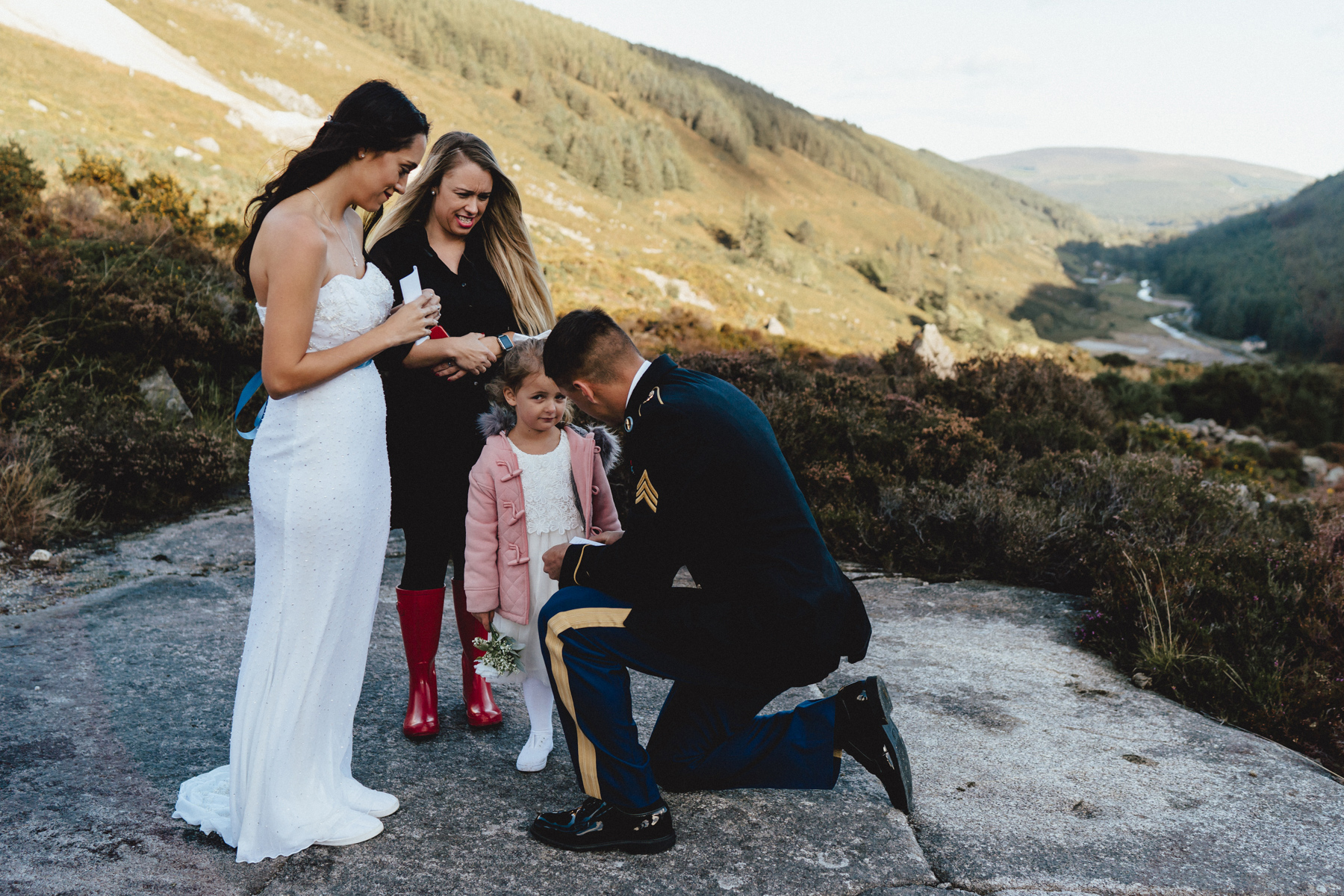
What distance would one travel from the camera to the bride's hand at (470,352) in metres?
2.95

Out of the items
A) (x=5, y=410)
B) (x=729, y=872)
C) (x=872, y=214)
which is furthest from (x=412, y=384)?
(x=872, y=214)

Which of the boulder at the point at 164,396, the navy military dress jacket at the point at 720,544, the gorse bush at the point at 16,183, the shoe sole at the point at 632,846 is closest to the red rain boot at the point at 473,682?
the shoe sole at the point at 632,846

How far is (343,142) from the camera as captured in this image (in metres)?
2.34

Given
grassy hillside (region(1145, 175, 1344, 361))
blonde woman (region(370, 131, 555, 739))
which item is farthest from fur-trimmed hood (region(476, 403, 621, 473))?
grassy hillside (region(1145, 175, 1344, 361))

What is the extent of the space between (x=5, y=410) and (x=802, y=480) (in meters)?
6.37

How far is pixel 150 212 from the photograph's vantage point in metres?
11.7

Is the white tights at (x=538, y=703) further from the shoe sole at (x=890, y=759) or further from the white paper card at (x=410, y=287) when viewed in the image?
the white paper card at (x=410, y=287)

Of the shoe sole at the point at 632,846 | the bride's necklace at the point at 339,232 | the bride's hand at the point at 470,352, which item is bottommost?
the shoe sole at the point at 632,846

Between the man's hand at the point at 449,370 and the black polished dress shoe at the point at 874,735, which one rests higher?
the man's hand at the point at 449,370

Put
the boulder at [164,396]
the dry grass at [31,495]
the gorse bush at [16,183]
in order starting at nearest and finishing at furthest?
the dry grass at [31,495]
the boulder at [164,396]
the gorse bush at [16,183]

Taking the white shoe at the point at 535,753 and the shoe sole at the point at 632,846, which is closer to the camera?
the shoe sole at the point at 632,846

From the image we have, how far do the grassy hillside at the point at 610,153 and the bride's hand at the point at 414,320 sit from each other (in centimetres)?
58

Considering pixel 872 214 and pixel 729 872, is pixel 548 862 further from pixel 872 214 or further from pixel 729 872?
pixel 872 214

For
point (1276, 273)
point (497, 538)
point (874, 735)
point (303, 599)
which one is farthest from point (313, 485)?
point (1276, 273)
